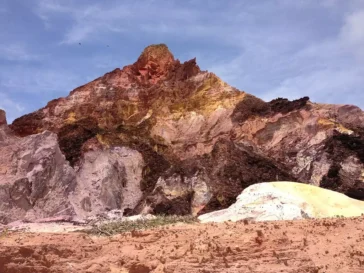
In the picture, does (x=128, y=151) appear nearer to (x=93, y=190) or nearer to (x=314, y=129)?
(x=93, y=190)

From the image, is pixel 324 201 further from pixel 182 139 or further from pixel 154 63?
pixel 154 63

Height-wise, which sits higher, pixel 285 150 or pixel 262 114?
pixel 262 114

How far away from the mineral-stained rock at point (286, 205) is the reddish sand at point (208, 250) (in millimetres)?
4731

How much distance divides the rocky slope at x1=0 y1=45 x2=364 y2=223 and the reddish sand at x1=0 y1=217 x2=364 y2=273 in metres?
14.6

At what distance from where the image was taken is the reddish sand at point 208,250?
891 cm

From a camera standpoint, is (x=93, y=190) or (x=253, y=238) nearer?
(x=253, y=238)

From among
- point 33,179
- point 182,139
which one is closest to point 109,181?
point 33,179

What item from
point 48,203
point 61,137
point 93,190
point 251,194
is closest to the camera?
point 251,194

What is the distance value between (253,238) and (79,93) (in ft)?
121

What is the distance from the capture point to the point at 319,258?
8867mm

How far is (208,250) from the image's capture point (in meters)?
9.41

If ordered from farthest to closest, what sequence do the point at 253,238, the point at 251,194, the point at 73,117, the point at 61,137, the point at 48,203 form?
the point at 73,117 < the point at 61,137 < the point at 48,203 < the point at 251,194 < the point at 253,238

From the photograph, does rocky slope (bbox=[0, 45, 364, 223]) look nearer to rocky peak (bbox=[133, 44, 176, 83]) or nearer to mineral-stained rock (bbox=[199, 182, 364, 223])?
rocky peak (bbox=[133, 44, 176, 83])

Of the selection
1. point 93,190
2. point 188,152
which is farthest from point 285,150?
point 93,190
